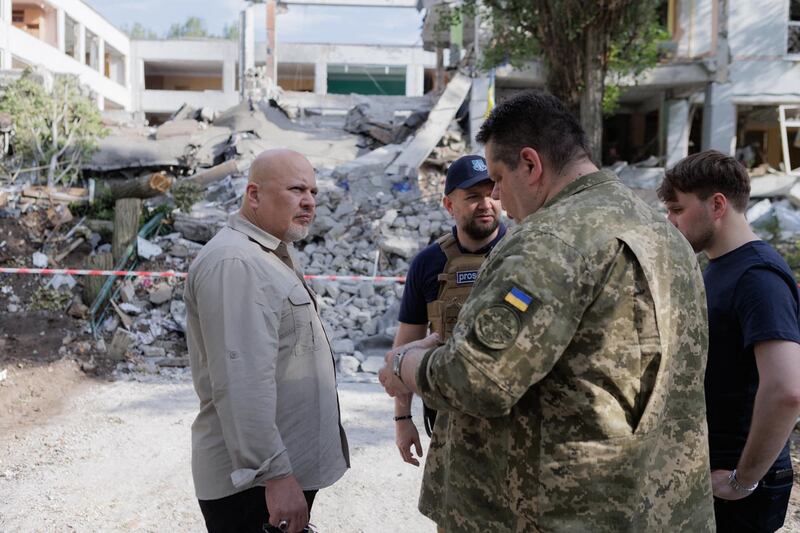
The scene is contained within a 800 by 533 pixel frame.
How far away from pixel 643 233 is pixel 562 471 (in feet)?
2.02

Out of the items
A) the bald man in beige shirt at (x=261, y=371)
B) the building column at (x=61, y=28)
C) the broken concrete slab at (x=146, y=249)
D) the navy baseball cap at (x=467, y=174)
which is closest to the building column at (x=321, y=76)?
the building column at (x=61, y=28)

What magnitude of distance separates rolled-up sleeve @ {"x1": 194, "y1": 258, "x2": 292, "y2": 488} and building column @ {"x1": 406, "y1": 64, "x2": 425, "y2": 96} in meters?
39.0

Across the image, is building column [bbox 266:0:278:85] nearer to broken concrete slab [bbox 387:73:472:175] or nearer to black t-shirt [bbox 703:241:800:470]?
broken concrete slab [bbox 387:73:472:175]

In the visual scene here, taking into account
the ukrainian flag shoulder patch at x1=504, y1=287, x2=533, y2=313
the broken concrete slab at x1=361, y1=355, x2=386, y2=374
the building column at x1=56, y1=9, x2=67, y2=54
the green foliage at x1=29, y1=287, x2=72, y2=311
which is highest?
the building column at x1=56, y1=9, x2=67, y2=54

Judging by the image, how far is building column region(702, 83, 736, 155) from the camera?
17.1 m

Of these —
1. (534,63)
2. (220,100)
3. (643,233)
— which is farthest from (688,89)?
(220,100)

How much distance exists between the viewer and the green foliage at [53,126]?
527 inches

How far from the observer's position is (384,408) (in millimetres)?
6816

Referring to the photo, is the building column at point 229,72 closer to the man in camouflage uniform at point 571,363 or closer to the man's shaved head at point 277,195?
the man's shaved head at point 277,195

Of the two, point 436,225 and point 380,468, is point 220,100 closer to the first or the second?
point 436,225

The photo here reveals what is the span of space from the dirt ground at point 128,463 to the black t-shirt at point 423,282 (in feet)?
5.12

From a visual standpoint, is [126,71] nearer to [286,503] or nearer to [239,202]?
[239,202]

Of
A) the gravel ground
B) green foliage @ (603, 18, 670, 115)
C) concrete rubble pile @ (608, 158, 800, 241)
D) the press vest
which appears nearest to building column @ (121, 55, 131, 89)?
concrete rubble pile @ (608, 158, 800, 241)

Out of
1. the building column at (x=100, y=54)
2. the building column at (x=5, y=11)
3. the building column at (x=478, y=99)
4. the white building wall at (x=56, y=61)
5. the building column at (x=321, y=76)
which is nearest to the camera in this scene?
the building column at (x=478, y=99)
